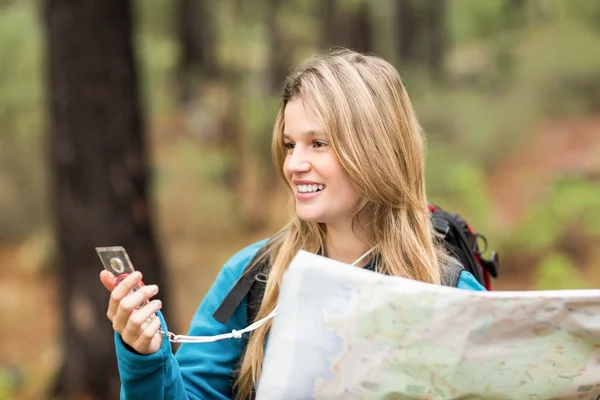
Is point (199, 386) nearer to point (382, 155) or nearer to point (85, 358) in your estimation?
point (382, 155)

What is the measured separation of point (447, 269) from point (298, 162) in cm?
63

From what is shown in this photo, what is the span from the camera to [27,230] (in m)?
12.3

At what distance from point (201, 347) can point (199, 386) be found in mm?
129

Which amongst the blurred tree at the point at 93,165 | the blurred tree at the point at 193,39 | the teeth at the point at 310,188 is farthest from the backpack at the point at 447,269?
the blurred tree at the point at 193,39

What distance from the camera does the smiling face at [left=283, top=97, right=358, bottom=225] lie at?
2.39m

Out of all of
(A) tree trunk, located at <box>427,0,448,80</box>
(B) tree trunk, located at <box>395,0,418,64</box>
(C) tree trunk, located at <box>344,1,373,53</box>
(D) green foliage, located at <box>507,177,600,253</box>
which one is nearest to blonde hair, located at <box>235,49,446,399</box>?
(D) green foliage, located at <box>507,177,600,253</box>

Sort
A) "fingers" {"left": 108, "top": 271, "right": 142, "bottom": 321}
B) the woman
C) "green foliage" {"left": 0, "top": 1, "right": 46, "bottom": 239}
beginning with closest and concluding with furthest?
1. "fingers" {"left": 108, "top": 271, "right": 142, "bottom": 321}
2. the woman
3. "green foliage" {"left": 0, "top": 1, "right": 46, "bottom": 239}

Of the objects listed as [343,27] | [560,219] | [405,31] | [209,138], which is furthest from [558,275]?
[405,31]

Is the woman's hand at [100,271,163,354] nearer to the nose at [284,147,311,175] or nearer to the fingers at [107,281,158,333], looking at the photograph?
the fingers at [107,281,158,333]

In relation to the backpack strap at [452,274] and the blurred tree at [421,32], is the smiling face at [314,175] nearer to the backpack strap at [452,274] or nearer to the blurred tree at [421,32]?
the backpack strap at [452,274]

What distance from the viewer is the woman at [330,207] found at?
7.79ft

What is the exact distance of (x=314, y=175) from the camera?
2400 mm

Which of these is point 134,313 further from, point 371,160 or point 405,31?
→ point 405,31

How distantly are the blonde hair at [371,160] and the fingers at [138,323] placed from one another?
450mm
